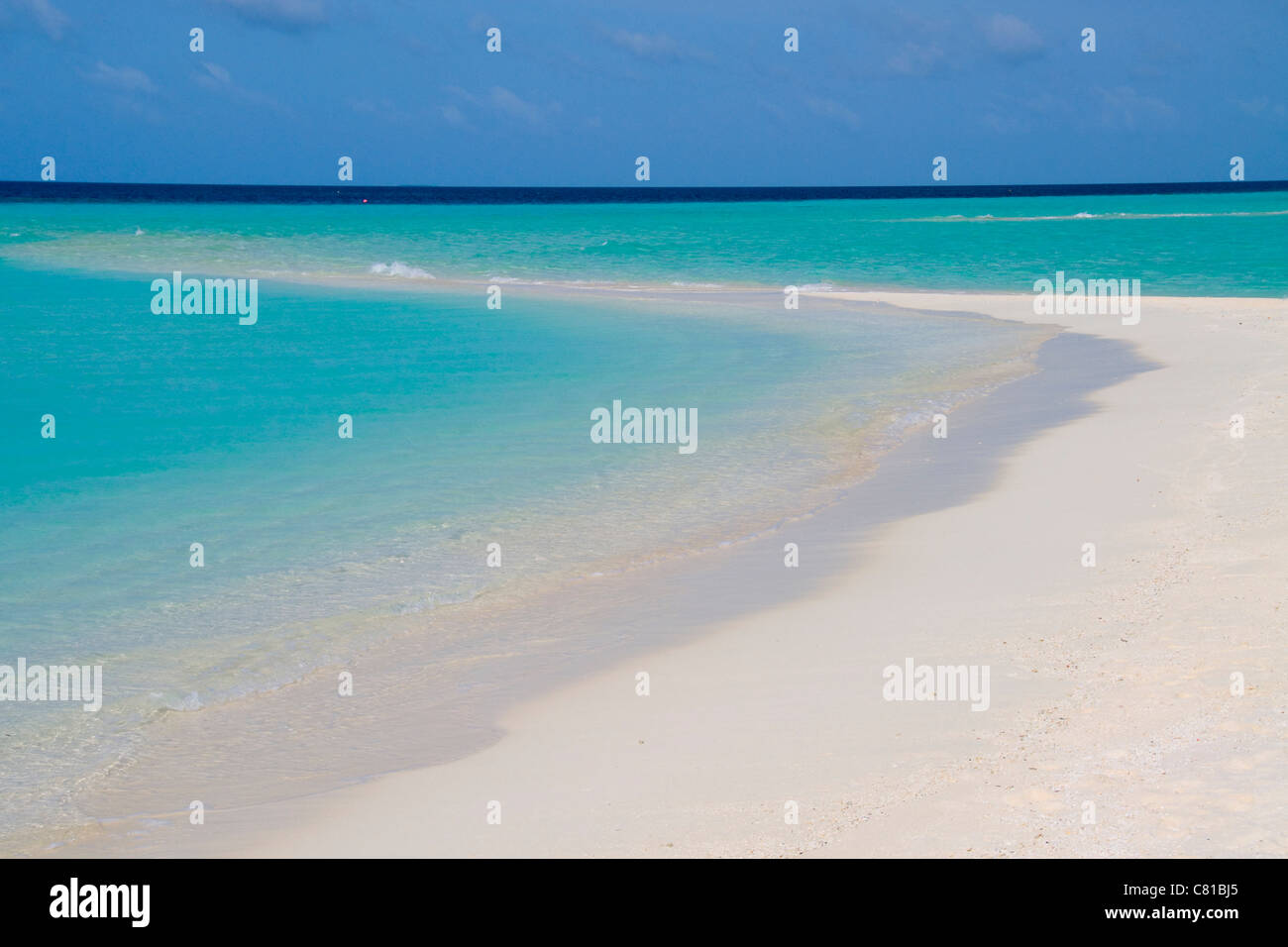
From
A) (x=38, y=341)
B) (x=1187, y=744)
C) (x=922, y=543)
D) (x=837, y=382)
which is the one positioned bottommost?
(x=1187, y=744)

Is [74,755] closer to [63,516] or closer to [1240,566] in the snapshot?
[63,516]

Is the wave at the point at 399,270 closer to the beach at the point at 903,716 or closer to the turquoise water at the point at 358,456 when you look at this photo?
the turquoise water at the point at 358,456

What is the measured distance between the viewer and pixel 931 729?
500 cm

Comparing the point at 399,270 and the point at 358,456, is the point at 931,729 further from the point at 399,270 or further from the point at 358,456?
the point at 399,270

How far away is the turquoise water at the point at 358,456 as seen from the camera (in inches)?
254

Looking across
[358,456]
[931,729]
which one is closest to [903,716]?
[931,729]

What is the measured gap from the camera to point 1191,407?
40.1 feet

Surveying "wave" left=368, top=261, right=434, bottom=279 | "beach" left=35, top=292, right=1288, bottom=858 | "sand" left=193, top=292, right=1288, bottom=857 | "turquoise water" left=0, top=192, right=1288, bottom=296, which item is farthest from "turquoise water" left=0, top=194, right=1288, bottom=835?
"wave" left=368, top=261, right=434, bottom=279

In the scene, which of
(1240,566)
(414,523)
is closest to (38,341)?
(414,523)

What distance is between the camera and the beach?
4.18 meters

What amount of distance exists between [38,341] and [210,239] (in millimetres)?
33654

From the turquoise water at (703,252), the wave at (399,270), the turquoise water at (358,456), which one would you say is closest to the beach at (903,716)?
the turquoise water at (358,456)

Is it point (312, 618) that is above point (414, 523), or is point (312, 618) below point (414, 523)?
below

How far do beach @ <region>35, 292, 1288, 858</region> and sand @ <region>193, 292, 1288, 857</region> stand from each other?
0.01 metres
